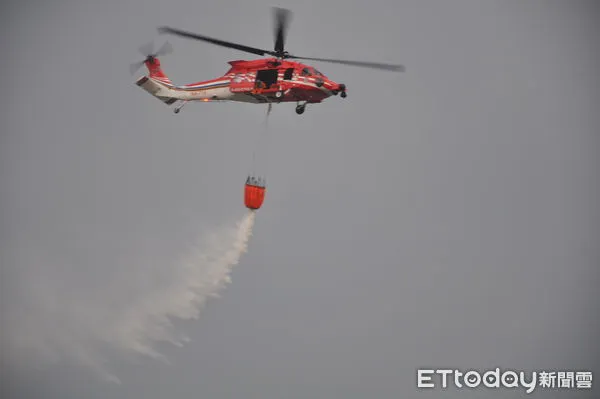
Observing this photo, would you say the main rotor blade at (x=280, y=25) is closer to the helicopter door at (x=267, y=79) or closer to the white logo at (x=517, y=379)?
the helicopter door at (x=267, y=79)

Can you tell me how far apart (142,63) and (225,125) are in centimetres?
7357

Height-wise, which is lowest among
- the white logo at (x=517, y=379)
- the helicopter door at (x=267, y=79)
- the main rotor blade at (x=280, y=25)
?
the white logo at (x=517, y=379)

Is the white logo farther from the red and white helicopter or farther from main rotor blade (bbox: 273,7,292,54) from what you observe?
main rotor blade (bbox: 273,7,292,54)

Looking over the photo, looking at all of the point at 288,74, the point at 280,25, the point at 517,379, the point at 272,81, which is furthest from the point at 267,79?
the point at 517,379

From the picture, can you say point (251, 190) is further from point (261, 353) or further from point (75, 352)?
point (261, 353)

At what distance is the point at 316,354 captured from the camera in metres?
95.4

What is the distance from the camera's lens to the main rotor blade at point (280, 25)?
44.2 meters

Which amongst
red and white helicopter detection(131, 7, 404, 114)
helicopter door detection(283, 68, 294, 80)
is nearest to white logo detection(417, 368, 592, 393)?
red and white helicopter detection(131, 7, 404, 114)

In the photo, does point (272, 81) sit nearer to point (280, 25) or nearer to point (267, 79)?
point (267, 79)

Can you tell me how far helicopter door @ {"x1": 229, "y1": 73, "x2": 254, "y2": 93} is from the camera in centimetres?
4778

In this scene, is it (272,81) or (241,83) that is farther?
(241,83)

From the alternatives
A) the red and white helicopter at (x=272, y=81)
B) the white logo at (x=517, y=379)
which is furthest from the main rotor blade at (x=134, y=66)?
the white logo at (x=517, y=379)

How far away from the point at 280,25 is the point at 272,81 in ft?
9.05

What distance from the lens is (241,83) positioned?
48.1 meters
